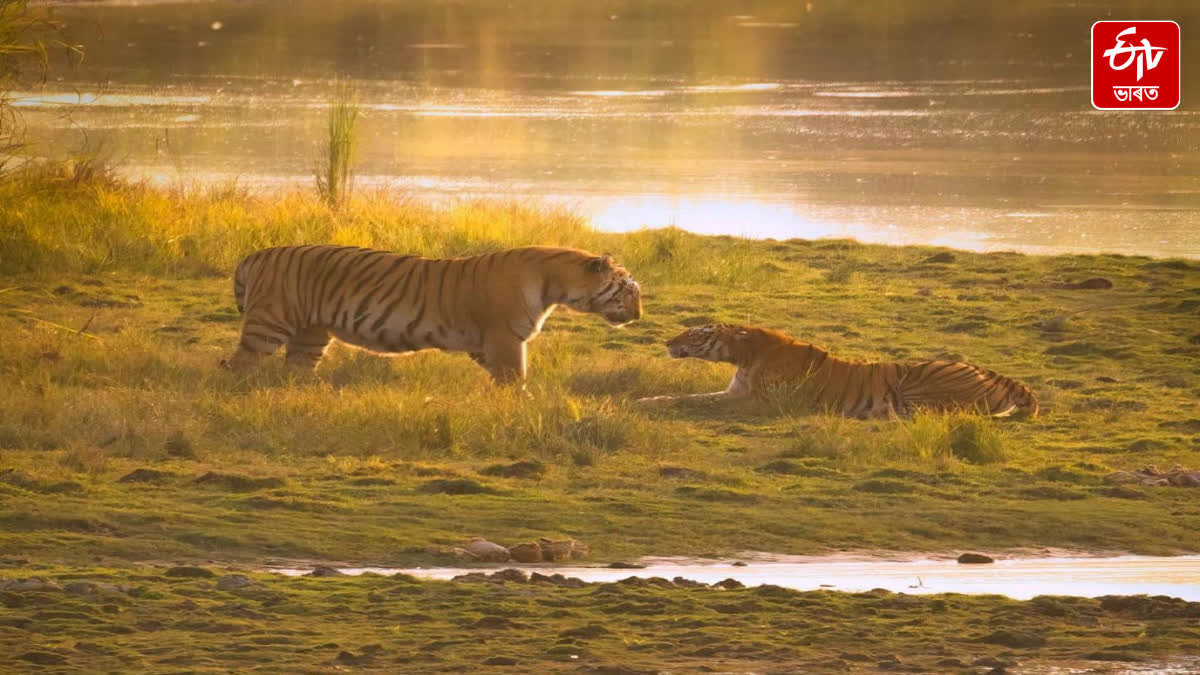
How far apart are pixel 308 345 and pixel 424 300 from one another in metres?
0.71

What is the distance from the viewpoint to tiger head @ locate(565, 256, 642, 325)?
1066 centimetres

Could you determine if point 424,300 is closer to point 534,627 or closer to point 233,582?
point 233,582

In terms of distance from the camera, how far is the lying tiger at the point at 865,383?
33.7 feet

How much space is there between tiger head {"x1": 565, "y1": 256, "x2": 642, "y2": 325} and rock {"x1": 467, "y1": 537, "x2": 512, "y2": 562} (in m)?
3.64

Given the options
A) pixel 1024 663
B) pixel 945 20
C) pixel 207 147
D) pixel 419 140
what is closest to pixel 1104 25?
pixel 945 20

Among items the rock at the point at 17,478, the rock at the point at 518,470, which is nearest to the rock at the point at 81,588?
the rock at the point at 17,478

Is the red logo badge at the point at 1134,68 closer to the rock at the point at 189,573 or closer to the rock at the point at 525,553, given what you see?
the rock at the point at 525,553

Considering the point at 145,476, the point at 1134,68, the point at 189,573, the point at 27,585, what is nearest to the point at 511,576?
the point at 189,573

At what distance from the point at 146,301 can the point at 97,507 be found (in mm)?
6340

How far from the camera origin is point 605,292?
35.2 ft

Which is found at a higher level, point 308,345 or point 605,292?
point 605,292

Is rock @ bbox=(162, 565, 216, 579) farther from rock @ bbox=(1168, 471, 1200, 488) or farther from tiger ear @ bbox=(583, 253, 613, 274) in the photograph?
tiger ear @ bbox=(583, 253, 613, 274)

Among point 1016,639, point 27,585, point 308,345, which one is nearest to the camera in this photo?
point 1016,639

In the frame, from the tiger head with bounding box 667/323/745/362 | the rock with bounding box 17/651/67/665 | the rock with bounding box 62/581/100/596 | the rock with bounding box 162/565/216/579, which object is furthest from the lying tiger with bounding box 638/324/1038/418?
the rock with bounding box 17/651/67/665
